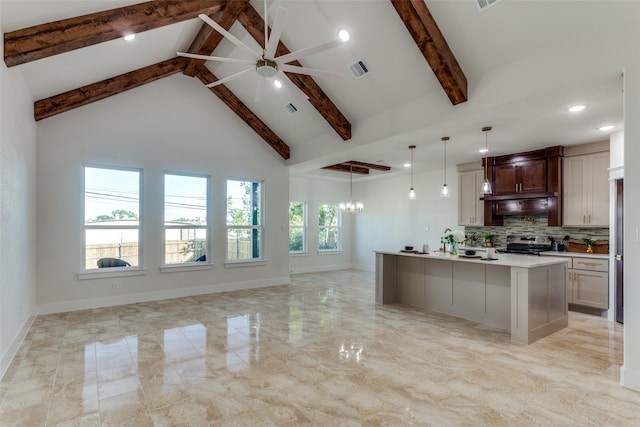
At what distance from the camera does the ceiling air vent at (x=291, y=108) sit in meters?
6.22

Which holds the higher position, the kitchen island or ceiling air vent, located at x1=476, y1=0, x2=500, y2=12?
ceiling air vent, located at x1=476, y1=0, x2=500, y2=12

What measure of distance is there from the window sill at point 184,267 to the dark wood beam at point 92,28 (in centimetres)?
384

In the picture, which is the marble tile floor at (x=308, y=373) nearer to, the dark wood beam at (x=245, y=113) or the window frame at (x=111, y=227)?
the window frame at (x=111, y=227)

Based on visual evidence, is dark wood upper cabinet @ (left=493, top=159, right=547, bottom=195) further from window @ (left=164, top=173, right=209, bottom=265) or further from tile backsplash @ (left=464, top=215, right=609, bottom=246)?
window @ (left=164, top=173, right=209, bottom=265)

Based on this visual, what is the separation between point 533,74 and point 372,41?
1900mm

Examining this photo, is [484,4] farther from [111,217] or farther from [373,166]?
[111,217]

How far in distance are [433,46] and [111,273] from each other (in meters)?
6.02

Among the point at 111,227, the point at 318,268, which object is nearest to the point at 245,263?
the point at 111,227

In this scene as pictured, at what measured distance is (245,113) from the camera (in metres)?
7.01

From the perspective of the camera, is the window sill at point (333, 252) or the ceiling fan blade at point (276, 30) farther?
the window sill at point (333, 252)

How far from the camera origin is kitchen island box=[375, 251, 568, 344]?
13.2ft

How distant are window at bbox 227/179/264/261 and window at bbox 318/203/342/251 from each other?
280cm

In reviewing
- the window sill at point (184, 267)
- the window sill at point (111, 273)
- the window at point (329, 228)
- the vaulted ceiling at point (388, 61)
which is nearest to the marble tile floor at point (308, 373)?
the window sill at point (111, 273)

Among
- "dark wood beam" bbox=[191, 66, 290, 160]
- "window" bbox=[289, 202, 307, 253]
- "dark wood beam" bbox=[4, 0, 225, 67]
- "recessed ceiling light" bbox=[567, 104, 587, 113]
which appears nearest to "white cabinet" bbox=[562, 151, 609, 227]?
"recessed ceiling light" bbox=[567, 104, 587, 113]
